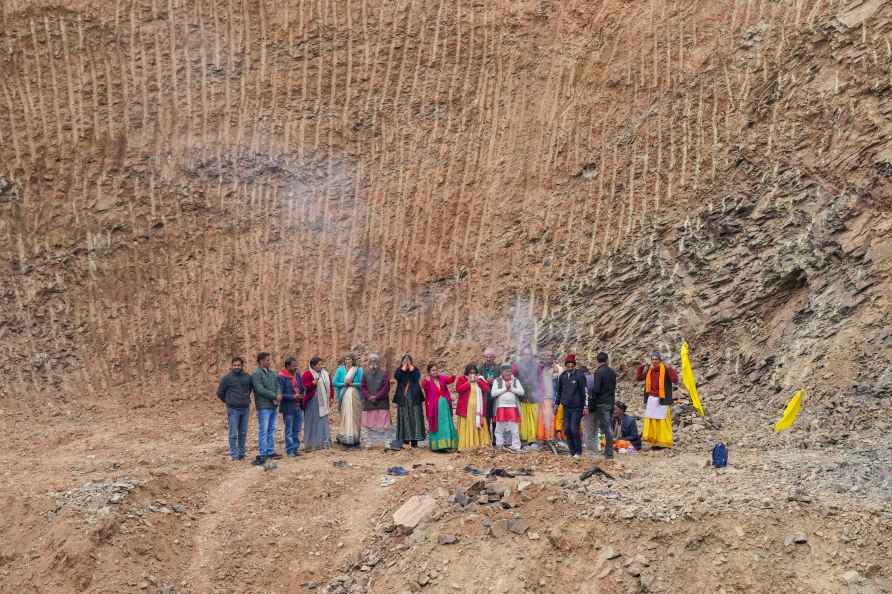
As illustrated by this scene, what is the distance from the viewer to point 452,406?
41.8ft

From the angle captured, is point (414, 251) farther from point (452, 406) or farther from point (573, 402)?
Answer: point (573, 402)

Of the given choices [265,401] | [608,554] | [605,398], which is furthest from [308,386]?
[608,554]

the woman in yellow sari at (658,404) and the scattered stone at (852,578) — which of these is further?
the woman in yellow sari at (658,404)

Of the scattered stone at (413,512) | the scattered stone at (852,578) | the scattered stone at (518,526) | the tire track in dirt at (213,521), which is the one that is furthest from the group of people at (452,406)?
the scattered stone at (852,578)

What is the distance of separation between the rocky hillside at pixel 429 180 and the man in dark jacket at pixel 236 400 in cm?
388

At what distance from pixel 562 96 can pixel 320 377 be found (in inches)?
264

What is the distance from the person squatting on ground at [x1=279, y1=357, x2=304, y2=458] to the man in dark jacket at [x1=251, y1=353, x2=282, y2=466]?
13cm

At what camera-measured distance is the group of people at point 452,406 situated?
11.6 m

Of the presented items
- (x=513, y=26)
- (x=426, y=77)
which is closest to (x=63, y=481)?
(x=426, y=77)

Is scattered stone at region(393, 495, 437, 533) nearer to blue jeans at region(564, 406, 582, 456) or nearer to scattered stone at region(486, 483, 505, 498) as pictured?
scattered stone at region(486, 483, 505, 498)

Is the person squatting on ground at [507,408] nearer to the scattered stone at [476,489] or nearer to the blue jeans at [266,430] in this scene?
the scattered stone at [476,489]

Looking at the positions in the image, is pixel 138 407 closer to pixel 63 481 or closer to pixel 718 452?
pixel 63 481

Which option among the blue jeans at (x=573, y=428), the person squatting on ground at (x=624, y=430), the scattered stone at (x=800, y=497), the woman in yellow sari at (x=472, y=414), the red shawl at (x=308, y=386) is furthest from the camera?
the red shawl at (x=308, y=386)

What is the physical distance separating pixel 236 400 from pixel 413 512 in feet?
10.9
